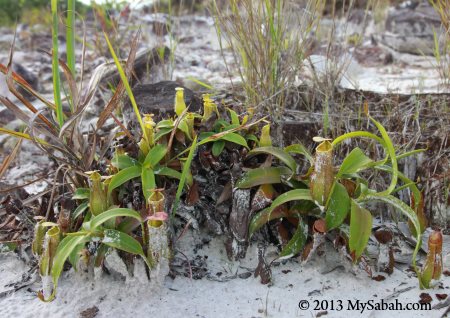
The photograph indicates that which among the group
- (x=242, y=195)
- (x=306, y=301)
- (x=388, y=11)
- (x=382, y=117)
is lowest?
(x=306, y=301)

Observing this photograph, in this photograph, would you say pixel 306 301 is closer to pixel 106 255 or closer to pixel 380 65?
pixel 106 255

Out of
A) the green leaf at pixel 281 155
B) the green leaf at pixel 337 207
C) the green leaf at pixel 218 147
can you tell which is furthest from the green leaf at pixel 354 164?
the green leaf at pixel 218 147

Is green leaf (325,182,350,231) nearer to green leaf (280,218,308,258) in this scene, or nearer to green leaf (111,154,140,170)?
green leaf (280,218,308,258)

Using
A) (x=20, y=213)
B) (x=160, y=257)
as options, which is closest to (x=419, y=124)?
(x=160, y=257)

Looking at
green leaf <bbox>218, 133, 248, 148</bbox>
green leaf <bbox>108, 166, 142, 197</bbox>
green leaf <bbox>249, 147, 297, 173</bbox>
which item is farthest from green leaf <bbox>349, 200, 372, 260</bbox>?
green leaf <bbox>108, 166, 142, 197</bbox>

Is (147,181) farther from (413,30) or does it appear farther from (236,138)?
(413,30)

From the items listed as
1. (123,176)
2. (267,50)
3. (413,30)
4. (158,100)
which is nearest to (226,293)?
(123,176)

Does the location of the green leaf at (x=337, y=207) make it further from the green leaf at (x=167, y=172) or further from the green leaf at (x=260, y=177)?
the green leaf at (x=167, y=172)
